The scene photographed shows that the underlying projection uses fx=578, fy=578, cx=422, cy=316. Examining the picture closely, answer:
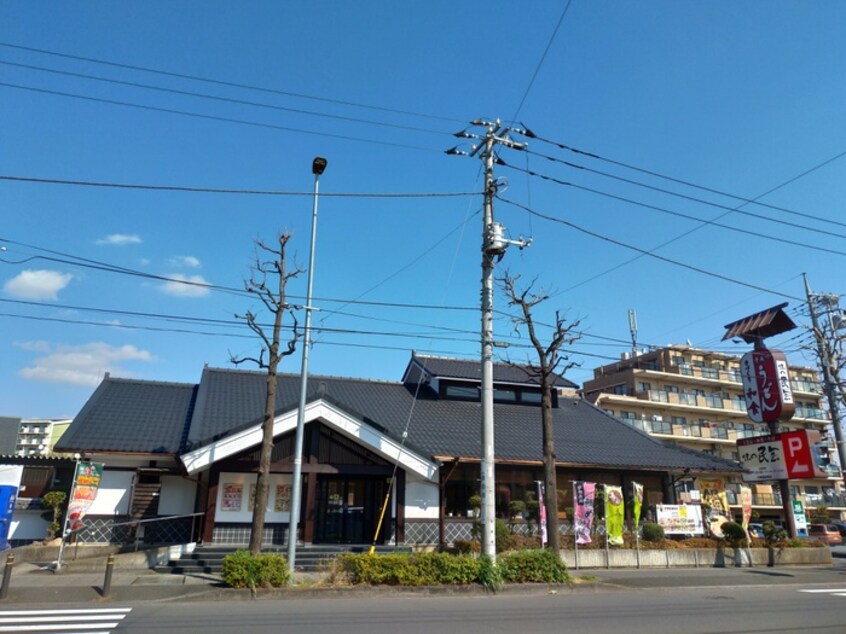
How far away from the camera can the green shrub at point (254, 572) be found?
11.9 m

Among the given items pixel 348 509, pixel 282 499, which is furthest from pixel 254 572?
pixel 348 509

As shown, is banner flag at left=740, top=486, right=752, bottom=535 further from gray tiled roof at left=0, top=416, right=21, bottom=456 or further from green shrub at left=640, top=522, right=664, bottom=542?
gray tiled roof at left=0, top=416, right=21, bottom=456

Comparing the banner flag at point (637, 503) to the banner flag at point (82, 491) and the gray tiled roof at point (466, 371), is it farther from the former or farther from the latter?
the banner flag at point (82, 491)

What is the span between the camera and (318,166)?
1475 centimetres

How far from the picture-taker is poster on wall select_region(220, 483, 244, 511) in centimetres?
1762

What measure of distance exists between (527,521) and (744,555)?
25.9ft

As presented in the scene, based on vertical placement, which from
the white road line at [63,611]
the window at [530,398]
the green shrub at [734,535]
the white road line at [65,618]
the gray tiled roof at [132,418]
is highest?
the window at [530,398]

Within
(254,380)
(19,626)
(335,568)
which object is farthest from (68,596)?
(254,380)

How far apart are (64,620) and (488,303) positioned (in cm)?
1041

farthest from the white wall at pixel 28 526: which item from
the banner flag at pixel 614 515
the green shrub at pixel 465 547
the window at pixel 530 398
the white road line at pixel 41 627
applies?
the window at pixel 530 398

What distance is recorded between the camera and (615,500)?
19.6 metres

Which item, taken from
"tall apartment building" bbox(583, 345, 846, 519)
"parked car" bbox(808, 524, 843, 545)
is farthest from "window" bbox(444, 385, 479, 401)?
"parked car" bbox(808, 524, 843, 545)

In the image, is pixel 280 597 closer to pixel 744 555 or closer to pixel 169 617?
pixel 169 617

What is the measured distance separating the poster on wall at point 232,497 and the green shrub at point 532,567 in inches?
337
